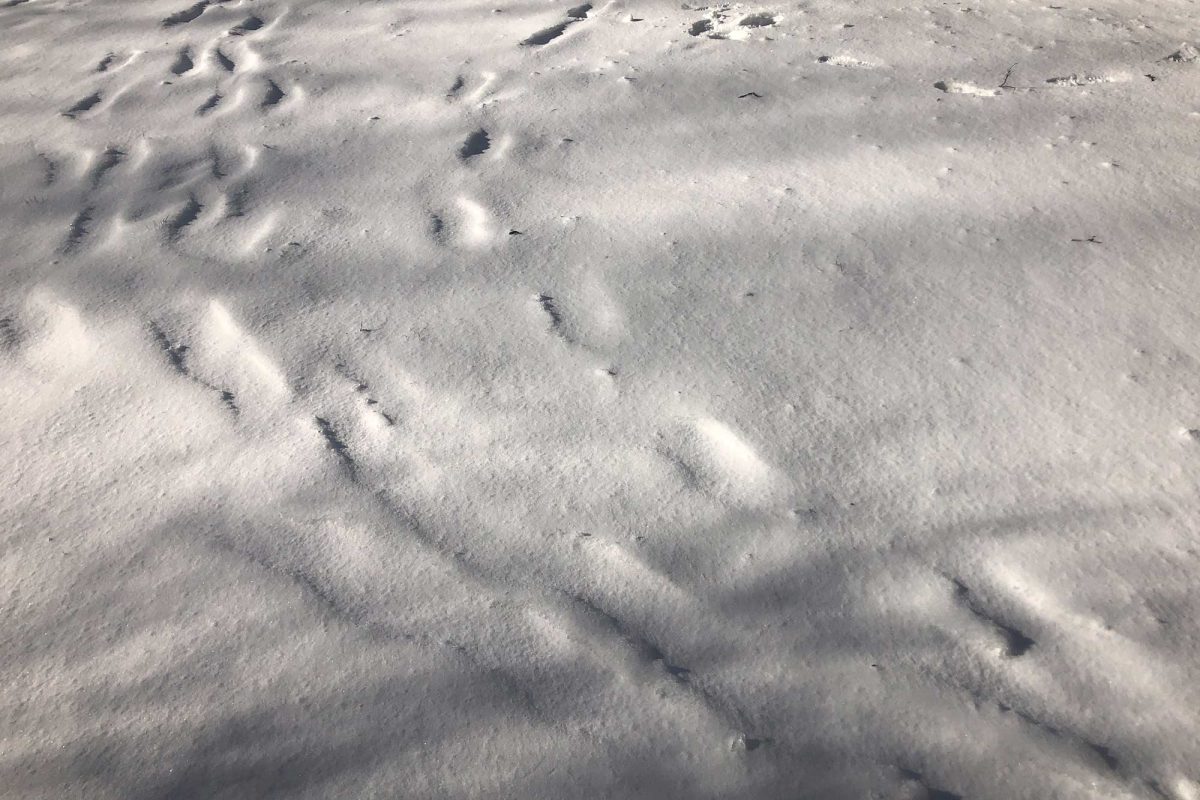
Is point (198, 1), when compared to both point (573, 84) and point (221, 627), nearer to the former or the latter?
point (573, 84)

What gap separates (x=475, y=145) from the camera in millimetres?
2395

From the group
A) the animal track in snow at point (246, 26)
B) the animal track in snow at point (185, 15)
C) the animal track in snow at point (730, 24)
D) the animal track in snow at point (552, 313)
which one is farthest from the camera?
the animal track in snow at point (185, 15)

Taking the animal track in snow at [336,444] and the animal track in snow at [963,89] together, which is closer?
the animal track in snow at [336,444]

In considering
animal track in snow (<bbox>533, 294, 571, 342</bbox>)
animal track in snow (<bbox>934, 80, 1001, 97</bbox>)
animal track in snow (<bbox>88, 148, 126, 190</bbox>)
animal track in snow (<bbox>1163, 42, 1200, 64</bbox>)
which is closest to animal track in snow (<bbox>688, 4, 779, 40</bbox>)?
animal track in snow (<bbox>934, 80, 1001, 97</bbox>)

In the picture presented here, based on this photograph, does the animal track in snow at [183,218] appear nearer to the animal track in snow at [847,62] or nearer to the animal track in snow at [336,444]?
the animal track in snow at [336,444]

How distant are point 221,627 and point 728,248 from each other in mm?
1118

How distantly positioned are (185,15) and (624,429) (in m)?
2.51

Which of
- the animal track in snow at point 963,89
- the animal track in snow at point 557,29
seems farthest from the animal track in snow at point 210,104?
the animal track in snow at point 963,89

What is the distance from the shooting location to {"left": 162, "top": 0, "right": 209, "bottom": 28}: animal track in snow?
3281mm

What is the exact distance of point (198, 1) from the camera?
11.2ft

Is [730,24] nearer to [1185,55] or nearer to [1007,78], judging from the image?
[1007,78]

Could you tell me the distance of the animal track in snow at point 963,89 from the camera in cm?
241

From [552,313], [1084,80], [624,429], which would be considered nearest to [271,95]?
[552,313]

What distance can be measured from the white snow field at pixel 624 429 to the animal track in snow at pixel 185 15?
0.69 meters
